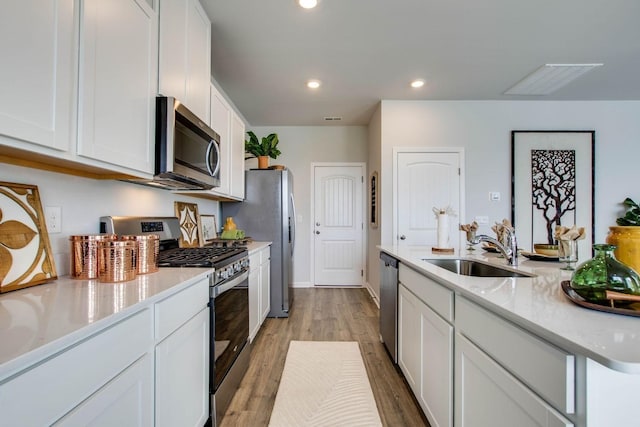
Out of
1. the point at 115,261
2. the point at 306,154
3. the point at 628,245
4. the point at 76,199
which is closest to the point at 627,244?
the point at 628,245

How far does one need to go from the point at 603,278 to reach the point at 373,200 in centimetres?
346

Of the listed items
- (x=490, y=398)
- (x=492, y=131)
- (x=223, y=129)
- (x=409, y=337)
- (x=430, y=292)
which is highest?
(x=492, y=131)

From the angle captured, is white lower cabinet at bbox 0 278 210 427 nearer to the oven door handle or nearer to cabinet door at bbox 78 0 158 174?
the oven door handle

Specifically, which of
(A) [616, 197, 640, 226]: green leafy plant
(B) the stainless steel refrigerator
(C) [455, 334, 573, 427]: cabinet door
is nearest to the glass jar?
(C) [455, 334, 573, 427]: cabinet door

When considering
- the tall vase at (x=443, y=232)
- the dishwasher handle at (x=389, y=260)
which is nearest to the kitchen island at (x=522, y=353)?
the dishwasher handle at (x=389, y=260)

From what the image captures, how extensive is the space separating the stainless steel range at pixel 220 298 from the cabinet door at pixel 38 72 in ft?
2.41

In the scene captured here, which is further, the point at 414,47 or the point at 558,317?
the point at 414,47

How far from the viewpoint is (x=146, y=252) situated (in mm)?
1345

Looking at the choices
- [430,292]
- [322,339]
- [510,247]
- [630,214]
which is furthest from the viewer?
[630,214]

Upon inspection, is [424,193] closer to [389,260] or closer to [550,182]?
[550,182]

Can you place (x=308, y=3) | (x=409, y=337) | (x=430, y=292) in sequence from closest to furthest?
(x=430, y=292) → (x=409, y=337) → (x=308, y=3)

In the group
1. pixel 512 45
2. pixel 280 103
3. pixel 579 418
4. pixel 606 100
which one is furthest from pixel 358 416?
pixel 606 100

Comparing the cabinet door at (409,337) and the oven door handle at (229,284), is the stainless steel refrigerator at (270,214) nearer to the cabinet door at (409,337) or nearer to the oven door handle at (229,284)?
the oven door handle at (229,284)

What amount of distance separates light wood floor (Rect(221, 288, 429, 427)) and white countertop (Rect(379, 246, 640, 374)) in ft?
3.32
